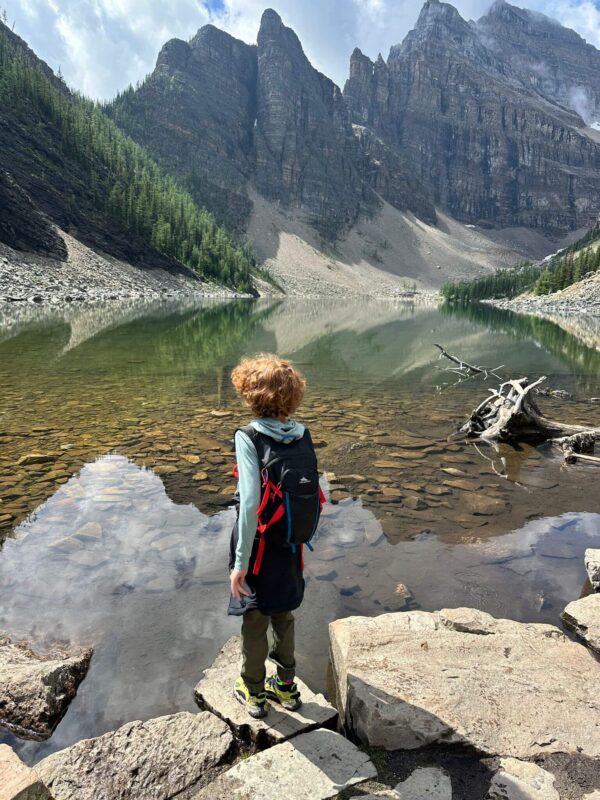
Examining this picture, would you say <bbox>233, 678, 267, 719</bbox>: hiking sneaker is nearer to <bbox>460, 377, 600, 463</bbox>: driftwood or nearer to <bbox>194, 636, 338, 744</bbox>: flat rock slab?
<bbox>194, 636, 338, 744</bbox>: flat rock slab

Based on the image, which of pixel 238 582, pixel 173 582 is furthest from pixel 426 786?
pixel 173 582

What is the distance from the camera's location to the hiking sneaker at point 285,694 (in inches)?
158

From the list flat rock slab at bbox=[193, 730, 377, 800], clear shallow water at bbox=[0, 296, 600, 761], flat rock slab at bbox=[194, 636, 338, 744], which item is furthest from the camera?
clear shallow water at bbox=[0, 296, 600, 761]

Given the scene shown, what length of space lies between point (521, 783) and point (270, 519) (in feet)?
8.00

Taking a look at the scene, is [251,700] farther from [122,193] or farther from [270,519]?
[122,193]

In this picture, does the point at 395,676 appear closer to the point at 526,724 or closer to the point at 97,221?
the point at 526,724

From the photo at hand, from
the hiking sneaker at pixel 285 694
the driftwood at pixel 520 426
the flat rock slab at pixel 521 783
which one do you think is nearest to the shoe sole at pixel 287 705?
the hiking sneaker at pixel 285 694

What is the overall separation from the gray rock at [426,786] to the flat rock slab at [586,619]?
2585mm

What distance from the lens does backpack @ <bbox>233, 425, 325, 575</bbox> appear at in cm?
364

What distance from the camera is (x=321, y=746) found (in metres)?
3.59

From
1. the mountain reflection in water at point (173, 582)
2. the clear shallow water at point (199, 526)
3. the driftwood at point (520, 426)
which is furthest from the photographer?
the driftwood at point (520, 426)

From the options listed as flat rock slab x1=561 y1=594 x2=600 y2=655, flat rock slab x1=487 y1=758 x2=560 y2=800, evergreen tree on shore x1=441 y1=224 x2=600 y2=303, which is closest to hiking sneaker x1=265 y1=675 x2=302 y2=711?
flat rock slab x1=487 y1=758 x2=560 y2=800

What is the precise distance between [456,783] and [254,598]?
1853 millimetres

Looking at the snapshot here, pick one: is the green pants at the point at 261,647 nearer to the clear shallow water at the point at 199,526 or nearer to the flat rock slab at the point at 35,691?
the clear shallow water at the point at 199,526
